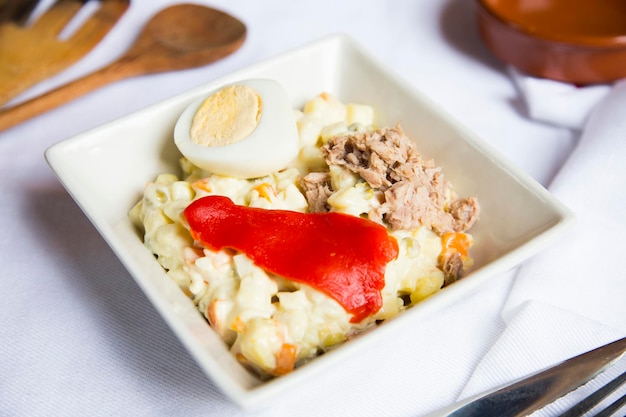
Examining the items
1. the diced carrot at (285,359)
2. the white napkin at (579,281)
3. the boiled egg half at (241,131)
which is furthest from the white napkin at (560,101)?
the diced carrot at (285,359)

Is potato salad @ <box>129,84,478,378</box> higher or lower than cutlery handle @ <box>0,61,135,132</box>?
higher

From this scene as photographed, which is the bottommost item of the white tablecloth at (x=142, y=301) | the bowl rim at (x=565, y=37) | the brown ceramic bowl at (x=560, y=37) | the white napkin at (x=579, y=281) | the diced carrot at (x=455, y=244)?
the white tablecloth at (x=142, y=301)

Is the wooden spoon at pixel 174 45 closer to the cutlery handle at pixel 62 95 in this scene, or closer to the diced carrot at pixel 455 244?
the cutlery handle at pixel 62 95

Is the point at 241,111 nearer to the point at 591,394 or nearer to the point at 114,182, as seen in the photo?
the point at 114,182

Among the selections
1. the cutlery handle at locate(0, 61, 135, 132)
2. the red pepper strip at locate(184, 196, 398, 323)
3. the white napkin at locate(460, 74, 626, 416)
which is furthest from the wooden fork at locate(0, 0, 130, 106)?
the white napkin at locate(460, 74, 626, 416)

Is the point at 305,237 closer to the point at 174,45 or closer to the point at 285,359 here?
the point at 285,359

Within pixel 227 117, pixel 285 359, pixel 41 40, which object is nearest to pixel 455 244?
pixel 285 359

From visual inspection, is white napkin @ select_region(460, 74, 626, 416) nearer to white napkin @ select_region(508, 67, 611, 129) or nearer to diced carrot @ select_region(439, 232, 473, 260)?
white napkin @ select_region(508, 67, 611, 129)

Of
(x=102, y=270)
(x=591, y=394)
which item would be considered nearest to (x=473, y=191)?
(x=591, y=394)
